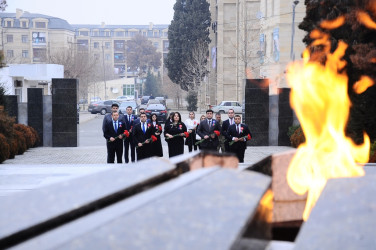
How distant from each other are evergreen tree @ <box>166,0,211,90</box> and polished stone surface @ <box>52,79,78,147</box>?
3834 cm

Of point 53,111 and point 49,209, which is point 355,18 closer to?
Answer: point 49,209

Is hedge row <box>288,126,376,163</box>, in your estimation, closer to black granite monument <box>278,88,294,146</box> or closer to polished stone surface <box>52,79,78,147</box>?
→ black granite monument <box>278,88,294,146</box>

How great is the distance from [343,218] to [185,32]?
59028 mm

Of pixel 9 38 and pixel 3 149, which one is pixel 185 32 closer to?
pixel 3 149

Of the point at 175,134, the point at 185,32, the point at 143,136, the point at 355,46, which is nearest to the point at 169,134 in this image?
the point at 175,134

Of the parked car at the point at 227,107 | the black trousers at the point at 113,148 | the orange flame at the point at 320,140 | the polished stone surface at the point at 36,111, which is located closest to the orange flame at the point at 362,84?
the black trousers at the point at 113,148

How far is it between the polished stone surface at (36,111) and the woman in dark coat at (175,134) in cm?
874

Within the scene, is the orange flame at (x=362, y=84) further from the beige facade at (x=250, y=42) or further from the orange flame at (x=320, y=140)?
the beige facade at (x=250, y=42)

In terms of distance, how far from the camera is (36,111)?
2170 cm

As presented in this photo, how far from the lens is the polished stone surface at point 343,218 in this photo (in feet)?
9.71

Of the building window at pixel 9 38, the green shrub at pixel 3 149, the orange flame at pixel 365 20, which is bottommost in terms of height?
the green shrub at pixel 3 149

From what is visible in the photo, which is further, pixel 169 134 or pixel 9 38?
pixel 9 38

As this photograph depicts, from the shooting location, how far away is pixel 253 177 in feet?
11.4

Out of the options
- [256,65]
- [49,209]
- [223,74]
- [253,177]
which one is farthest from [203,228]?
[223,74]
